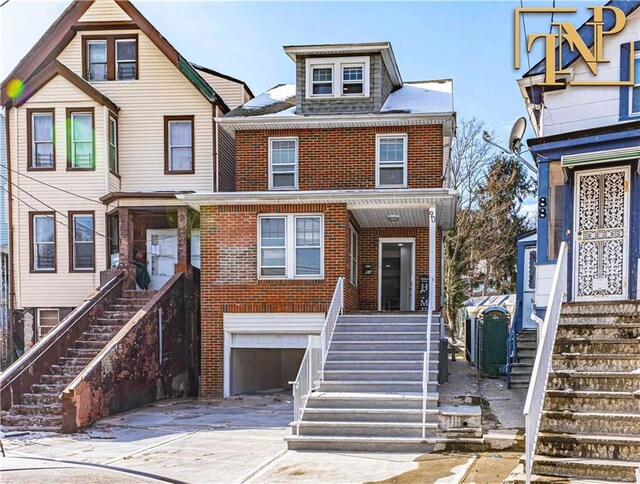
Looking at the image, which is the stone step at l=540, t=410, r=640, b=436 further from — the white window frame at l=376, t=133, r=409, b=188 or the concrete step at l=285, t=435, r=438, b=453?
the white window frame at l=376, t=133, r=409, b=188

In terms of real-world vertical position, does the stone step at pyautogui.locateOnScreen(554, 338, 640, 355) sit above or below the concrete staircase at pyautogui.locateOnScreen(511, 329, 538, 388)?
above

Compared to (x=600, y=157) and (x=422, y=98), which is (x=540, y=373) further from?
(x=422, y=98)

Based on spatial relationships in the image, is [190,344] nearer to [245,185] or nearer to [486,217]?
[245,185]

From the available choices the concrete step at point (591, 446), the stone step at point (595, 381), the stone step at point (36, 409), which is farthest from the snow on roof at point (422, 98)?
the stone step at point (36, 409)

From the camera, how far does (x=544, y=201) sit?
1155 cm

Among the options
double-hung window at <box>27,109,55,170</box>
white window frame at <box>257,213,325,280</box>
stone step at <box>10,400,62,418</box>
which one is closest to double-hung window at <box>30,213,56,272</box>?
double-hung window at <box>27,109,55,170</box>

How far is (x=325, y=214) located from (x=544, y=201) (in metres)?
4.87

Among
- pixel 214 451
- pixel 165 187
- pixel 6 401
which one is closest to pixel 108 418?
pixel 6 401

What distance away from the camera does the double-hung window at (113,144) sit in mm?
18250

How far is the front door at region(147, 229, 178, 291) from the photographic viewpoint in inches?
727

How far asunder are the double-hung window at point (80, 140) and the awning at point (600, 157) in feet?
42.4

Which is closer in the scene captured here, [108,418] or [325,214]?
[108,418]

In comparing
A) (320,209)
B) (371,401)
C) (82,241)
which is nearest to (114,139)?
(82,241)

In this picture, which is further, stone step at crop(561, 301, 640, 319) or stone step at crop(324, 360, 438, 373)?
stone step at crop(324, 360, 438, 373)
